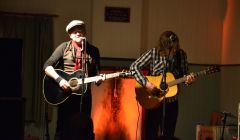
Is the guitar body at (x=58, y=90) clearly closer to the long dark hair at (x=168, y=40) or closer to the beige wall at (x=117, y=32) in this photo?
the long dark hair at (x=168, y=40)

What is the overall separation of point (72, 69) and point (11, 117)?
33.7 inches

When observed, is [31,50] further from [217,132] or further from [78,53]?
[217,132]

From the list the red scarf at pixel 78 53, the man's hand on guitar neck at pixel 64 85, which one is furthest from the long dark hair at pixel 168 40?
the man's hand on guitar neck at pixel 64 85

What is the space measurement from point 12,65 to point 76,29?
0.90 m

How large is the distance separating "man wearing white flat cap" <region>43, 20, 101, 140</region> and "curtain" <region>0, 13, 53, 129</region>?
2074 mm

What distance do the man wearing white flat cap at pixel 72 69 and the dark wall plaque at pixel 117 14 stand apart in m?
2.44

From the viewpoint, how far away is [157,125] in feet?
16.8

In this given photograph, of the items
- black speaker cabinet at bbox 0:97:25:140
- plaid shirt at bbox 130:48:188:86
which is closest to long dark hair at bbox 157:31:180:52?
plaid shirt at bbox 130:48:188:86

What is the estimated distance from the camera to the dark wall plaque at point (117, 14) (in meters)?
7.04

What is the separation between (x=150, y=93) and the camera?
5.41 meters

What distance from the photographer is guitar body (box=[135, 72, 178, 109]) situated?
205 inches

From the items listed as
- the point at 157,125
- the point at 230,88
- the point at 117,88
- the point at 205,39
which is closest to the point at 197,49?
the point at 205,39

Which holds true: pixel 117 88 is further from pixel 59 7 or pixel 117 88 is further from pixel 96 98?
pixel 59 7

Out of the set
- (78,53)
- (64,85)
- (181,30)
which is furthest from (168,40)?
(181,30)
